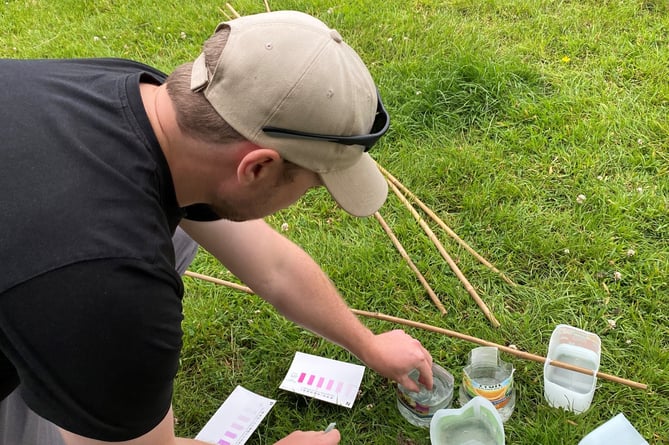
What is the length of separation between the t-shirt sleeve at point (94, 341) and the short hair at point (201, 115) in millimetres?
318

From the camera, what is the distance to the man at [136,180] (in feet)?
3.79

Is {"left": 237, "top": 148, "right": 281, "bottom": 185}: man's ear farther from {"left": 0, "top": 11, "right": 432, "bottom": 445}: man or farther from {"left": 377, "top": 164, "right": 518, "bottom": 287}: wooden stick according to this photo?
{"left": 377, "top": 164, "right": 518, "bottom": 287}: wooden stick

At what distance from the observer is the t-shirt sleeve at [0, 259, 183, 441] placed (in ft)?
3.73

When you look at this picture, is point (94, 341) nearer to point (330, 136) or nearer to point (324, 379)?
point (330, 136)

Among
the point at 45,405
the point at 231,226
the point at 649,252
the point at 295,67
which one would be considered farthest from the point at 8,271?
the point at 649,252

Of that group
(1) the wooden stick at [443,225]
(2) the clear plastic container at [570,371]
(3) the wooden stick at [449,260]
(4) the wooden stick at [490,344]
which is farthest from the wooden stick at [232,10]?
(2) the clear plastic container at [570,371]

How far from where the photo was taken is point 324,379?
7.36 ft

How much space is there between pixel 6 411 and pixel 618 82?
10.9 ft

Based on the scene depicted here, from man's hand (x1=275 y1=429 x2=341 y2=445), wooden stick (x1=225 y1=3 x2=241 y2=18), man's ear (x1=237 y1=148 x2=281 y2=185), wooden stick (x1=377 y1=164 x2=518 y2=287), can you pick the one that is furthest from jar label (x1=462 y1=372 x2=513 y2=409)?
wooden stick (x1=225 y1=3 x2=241 y2=18)

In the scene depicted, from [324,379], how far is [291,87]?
130cm

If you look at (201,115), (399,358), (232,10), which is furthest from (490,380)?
(232,10)

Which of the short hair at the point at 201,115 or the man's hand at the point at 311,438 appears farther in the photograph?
the man's hand at the point at 311,438

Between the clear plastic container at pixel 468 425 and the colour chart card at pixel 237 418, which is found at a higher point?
the clear plastic container at pixel 468 425

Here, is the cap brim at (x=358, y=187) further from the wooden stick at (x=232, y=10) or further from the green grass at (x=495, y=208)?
the wooden stick at (x=232, y=10)
